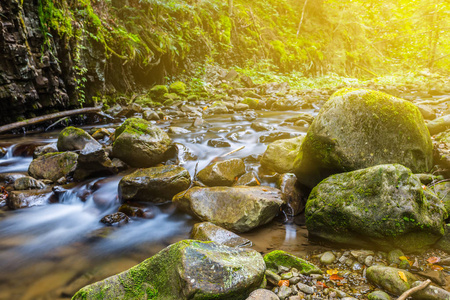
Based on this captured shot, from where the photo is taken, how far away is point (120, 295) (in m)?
1.86

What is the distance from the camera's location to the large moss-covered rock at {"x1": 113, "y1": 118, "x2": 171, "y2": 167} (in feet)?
16.9

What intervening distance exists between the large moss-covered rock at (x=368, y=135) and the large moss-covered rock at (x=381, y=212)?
486 mm

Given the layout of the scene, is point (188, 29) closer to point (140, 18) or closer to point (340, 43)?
point (140, 18)

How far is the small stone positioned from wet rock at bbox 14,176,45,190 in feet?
15.9

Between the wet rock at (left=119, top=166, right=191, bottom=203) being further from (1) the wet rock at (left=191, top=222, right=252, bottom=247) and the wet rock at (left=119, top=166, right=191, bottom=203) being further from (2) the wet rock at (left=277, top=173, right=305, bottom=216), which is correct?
(2) the wet rock at (left=277, top=173, right=305, bottom=216)

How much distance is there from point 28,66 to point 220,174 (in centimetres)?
603

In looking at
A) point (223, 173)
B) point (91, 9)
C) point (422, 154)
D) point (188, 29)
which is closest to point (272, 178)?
point (223, 173)

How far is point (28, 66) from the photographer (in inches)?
252

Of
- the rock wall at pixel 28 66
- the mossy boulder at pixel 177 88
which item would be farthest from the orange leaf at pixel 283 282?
the mossy boulder at pixel 177 88

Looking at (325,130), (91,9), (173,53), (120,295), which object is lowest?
(120,295)

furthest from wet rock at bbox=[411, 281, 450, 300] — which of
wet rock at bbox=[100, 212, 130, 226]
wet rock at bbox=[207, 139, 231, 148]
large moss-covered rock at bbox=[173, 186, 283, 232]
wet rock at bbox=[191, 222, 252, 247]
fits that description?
wet rock at bbox=[207, 139, 231, 148]

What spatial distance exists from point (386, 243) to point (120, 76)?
37.7ft

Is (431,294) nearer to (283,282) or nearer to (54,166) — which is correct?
(283,282)

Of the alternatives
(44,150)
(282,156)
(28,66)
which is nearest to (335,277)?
(282,156)
